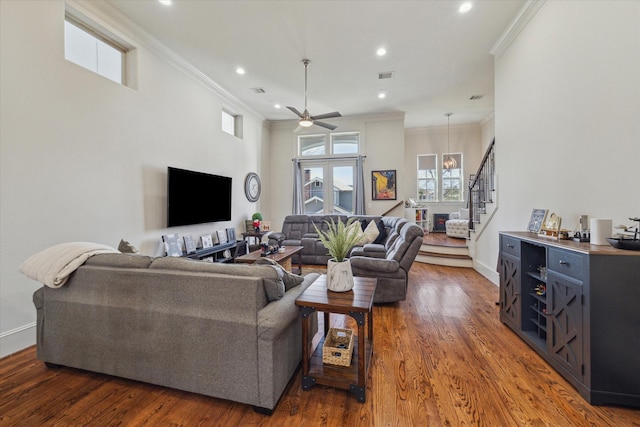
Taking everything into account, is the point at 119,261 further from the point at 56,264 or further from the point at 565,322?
the point at 565,322

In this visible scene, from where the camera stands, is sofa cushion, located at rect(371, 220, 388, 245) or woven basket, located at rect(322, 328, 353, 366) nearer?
woven basket, located at rect(322, 328, 353, 366)

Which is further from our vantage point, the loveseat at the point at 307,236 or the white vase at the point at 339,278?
the loveseat at the point at 307,236

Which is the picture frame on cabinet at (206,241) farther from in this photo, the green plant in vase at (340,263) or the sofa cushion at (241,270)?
the green plant in vase at (340,263)

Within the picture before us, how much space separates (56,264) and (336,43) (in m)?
4.09

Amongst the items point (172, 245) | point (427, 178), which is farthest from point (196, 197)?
point (427, 178)

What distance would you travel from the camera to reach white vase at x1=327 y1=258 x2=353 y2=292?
1.93 m

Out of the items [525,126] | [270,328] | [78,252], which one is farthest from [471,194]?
[78,252]

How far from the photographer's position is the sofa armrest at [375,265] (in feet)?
10.9

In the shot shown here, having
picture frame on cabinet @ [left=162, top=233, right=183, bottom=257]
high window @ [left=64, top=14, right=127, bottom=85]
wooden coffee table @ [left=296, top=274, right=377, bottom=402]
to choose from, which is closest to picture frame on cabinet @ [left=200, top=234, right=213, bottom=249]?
picture frame on cabinet @ [left=162, top=233, right=183, bottom=257]

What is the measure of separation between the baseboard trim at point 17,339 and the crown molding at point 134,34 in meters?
3.33

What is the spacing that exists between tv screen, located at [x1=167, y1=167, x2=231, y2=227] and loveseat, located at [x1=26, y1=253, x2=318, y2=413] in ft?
7.20

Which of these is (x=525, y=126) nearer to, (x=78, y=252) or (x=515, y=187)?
(x=515, y=187)

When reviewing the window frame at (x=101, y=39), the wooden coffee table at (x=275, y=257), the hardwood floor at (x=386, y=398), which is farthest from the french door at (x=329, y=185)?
the hardwood floor at (x=386, y=398)

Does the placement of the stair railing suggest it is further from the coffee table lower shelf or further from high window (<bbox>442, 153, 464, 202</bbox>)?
the coffee table lower shelf
